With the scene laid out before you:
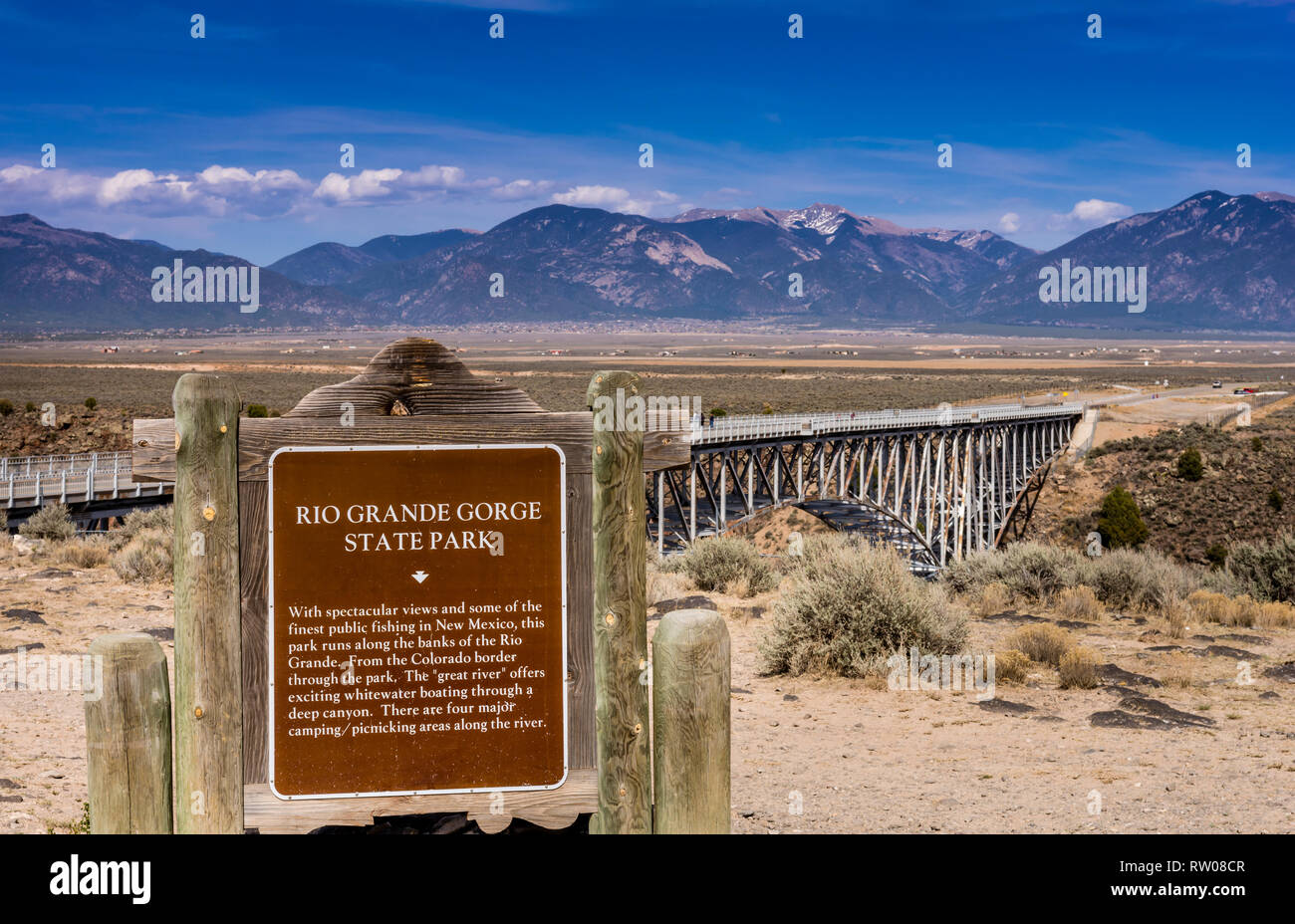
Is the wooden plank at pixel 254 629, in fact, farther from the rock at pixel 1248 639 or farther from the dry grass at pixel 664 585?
the rock at pixel 1248 639

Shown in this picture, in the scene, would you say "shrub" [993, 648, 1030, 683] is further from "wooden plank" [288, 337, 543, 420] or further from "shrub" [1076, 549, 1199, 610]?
"wooden plank" [288, 337, 543, 420]

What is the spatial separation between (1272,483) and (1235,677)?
4692 centimetres

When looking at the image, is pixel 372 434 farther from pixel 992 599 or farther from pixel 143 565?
pixel 143 565

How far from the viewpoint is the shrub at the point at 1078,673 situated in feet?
33.5

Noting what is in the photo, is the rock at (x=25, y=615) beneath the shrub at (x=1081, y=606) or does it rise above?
above

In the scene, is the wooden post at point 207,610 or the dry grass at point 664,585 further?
the dry grass at point 664,585

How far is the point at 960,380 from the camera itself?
12338cm

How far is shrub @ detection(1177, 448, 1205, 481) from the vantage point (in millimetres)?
52594

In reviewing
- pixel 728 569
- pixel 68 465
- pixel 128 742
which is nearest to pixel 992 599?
pixel 728 569

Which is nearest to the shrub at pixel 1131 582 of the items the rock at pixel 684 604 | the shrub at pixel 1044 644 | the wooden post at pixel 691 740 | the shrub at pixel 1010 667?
the shrub at pixel 1044 644

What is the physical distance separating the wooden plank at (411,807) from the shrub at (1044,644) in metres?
8.48

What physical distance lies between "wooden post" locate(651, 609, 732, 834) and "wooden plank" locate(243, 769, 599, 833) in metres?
0.28

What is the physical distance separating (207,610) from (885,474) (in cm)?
4513

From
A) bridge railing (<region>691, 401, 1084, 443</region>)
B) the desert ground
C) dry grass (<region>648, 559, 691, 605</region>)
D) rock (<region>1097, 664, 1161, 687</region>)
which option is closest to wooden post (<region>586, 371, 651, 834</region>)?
the desert ground
